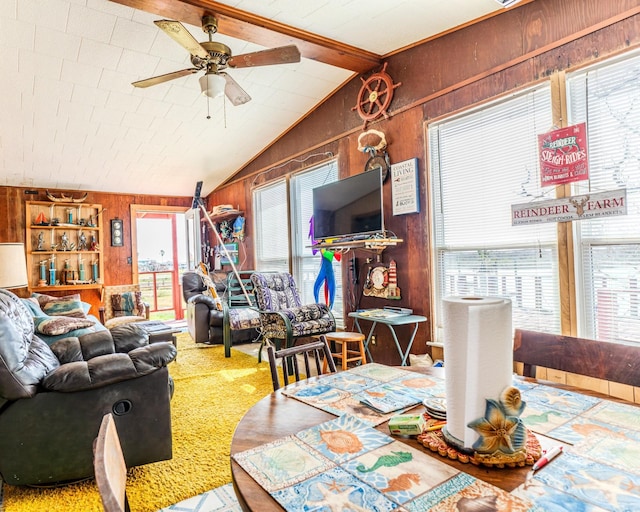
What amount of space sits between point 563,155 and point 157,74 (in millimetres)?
3398

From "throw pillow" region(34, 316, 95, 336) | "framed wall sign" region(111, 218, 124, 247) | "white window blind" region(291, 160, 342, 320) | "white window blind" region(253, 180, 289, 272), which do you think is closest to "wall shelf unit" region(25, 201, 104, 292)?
"framed wall sign" region(111, 218, 124, 247)

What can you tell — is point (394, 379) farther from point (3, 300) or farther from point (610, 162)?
point (3, 300)

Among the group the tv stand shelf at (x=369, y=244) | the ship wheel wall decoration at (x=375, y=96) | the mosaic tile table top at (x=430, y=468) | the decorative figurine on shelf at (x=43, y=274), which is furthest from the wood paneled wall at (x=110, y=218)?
the mosaic tile table top at (x=430, y=468)

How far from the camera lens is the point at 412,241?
3.53 m

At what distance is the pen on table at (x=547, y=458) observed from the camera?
89 cm

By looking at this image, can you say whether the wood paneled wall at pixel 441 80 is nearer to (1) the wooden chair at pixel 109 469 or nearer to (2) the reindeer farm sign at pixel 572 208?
(2) the reindeer farm sign at pixel 572 208

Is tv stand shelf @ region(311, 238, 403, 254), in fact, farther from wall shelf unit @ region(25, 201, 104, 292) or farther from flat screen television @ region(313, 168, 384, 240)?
wall shelf unit @ region(25, 201, 104, 292)

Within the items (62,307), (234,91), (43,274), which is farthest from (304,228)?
(43,274)

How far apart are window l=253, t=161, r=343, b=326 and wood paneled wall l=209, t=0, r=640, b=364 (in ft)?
0.81

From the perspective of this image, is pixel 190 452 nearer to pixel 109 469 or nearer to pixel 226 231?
pixel 109 469

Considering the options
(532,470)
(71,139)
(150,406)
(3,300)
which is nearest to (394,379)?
(532,470)

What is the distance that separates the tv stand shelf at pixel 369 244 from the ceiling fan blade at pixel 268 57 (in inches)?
62.0

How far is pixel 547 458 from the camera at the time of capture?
3.00ft

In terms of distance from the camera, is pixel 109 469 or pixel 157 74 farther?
pixel 157 74
